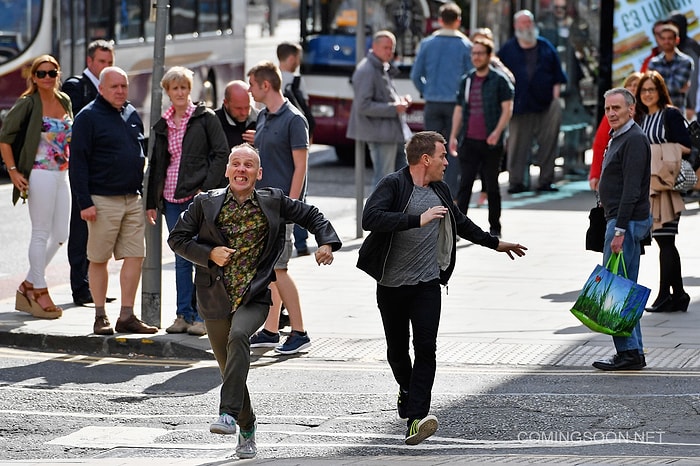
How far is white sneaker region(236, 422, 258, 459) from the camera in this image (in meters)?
6.94

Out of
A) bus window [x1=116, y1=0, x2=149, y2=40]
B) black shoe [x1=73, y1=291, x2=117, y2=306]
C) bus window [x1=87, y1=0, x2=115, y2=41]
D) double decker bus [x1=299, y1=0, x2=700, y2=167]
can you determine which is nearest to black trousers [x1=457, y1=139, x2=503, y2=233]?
double decker bus [x1=299, y1=0, x2=700, y2=167]

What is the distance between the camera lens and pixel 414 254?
746cm

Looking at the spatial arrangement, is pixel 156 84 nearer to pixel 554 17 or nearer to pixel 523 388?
pixel 523 388

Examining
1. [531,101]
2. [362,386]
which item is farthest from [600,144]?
[531,101]

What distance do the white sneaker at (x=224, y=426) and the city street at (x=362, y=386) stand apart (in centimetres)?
14

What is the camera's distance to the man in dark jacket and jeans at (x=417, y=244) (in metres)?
7.32

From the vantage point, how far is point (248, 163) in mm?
7094

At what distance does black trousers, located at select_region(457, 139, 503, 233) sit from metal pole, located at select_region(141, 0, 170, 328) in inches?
172

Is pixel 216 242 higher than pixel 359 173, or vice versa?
pixel 216 242

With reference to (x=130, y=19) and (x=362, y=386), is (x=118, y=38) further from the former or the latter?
(x=362, y=386)

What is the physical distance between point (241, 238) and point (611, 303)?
2.59 m

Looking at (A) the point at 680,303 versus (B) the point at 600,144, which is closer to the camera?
(B) the point at 600,144

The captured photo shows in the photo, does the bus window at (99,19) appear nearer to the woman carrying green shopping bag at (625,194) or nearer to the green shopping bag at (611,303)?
the woman carrying green shopping bag at (625,194)

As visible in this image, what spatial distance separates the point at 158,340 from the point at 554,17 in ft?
34.4
